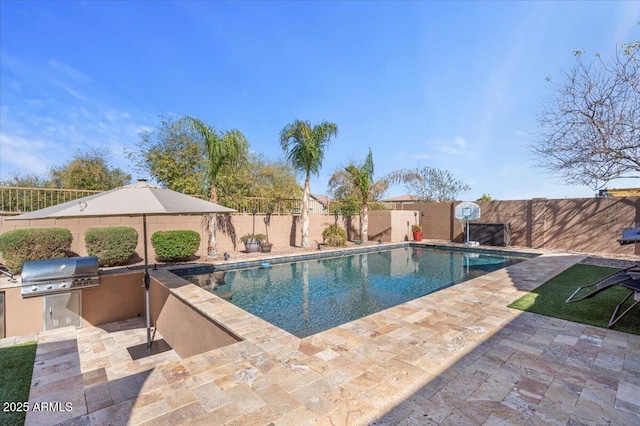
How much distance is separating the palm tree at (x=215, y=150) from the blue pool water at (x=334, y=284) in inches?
97.2

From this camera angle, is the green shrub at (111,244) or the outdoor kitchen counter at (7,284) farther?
the green shrub at (111,244)

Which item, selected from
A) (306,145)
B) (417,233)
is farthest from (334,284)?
(417,233)

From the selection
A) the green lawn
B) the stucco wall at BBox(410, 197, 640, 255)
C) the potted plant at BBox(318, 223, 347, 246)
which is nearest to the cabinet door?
the green lawn

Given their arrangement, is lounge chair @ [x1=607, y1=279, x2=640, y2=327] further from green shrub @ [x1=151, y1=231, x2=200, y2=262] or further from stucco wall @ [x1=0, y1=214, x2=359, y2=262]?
stucco wall @ [x1=0, y1=214, x2=359, y2=262]

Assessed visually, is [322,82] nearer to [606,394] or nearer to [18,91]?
[18,91]

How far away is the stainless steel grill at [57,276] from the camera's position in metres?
4.96

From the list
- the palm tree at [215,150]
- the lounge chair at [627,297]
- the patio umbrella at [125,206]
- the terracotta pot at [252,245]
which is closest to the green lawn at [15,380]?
the patio umbrella at [125,206]

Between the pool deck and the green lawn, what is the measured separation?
132 mm

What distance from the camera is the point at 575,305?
188 inches

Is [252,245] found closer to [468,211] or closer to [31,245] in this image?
[31,245]

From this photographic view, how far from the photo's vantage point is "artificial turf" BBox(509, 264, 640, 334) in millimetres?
4094

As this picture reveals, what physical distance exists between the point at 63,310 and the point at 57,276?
64 cm

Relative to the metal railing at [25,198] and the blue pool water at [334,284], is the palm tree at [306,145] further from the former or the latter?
the metal railing at [25,198]

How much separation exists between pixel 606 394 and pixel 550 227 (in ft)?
43.5
